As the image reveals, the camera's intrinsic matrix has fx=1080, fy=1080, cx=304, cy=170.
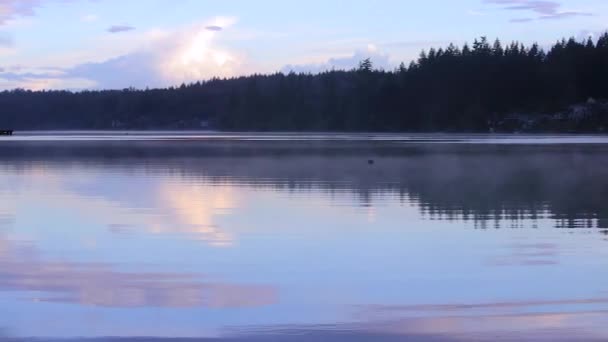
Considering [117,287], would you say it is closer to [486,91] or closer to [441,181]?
[441,181]

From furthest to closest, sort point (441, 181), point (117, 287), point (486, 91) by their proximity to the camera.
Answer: point (486, 91) → point (441, 181) → point (117, 287)

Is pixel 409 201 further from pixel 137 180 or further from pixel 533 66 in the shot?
pixel 533 66

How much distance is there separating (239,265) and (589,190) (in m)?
15.5

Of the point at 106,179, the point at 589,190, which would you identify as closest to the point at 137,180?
the point at 106,179

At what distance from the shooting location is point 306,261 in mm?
15195

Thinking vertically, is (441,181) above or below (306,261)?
below

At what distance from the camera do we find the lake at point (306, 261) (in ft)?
36.2

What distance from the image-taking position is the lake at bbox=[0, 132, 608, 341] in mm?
11047

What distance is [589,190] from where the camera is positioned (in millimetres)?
27969

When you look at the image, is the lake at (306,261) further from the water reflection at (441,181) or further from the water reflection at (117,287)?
the water reflection at (441,181)

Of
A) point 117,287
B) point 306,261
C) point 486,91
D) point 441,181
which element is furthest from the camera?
point 486,91

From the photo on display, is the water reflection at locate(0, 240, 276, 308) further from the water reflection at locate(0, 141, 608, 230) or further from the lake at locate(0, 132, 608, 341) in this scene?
the water reflection at locate(0, 141, 608, 230)

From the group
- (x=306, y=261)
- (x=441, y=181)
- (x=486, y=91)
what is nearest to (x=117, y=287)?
(x=306, y=261)

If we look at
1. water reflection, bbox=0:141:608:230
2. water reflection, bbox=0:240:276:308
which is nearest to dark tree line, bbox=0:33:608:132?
water reflection, bbox=0:141:608:230
